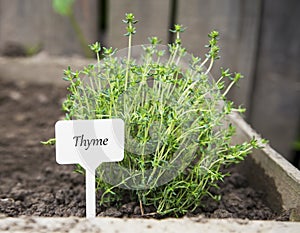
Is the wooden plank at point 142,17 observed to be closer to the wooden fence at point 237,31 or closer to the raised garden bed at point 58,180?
the wooden fence at point 237,31

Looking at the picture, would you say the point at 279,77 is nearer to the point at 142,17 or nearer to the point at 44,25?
the point at 142,17

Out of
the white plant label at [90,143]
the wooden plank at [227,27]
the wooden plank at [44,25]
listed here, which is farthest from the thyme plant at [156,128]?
the wooden plank at [44,25]

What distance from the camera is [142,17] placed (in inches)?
96.2

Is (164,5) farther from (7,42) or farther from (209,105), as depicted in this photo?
(209,105)

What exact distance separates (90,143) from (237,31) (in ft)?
4.74

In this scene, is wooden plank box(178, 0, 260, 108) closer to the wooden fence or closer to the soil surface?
the wooden fence

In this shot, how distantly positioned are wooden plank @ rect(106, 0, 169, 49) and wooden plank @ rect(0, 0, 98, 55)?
0.19 meters

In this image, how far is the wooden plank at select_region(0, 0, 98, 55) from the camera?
8.54 ft

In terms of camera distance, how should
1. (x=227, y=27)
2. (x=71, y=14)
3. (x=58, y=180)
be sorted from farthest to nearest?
(x=71, y=14) → (x=227, y=27) → (x=58, y=180)

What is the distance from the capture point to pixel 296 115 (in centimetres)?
251

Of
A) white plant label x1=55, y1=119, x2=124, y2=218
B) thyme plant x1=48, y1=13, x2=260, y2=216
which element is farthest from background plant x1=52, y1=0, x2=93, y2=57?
white plant label x1=55, y1=119, x2=124, y2=218

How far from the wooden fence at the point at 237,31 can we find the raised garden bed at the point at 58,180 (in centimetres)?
48

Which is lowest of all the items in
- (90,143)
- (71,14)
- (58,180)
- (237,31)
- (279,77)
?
(58,180)

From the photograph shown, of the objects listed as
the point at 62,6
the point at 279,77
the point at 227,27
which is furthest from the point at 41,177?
the point at 279,77
